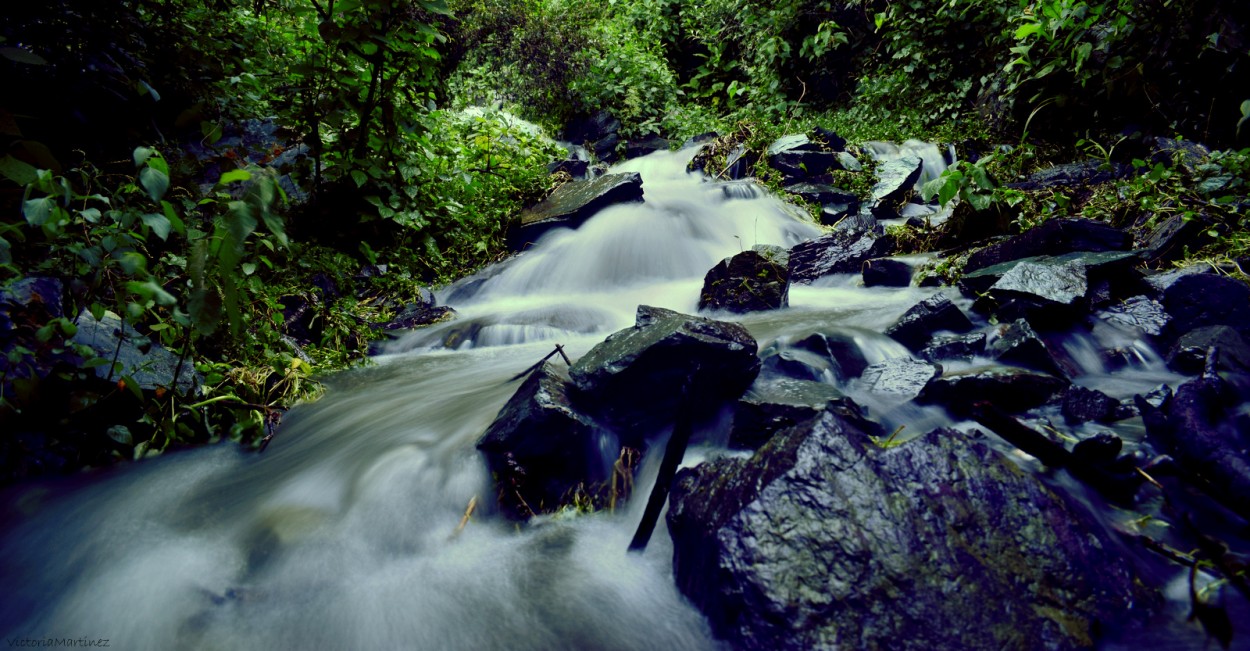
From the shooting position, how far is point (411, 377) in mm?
4375

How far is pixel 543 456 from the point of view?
2.66 m

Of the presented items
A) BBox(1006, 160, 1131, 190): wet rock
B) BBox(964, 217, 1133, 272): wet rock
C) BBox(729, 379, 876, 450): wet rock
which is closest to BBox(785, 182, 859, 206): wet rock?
BBox(1006, 160, 1131, 190): wet rock

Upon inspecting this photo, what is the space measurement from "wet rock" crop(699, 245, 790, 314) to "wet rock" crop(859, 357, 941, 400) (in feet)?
5.67

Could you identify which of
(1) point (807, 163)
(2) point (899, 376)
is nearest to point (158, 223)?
(2) point (899, 376)

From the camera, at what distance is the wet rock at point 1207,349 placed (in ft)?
9.65

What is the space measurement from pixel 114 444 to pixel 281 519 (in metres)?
1.23

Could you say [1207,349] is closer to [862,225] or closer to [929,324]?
[929,324]

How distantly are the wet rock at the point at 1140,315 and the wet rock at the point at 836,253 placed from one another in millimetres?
2223

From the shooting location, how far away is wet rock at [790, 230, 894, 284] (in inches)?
235

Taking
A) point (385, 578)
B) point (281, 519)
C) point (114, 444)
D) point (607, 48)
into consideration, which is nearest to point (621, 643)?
point (385, 578)

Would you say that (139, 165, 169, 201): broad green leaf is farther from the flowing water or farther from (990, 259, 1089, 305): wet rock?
(990, 259, 1089, 305): wet rock

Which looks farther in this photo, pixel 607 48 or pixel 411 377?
pixel 607 48

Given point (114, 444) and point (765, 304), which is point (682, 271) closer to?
point (765, 304)

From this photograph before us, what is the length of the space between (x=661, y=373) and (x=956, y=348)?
6.72ft
